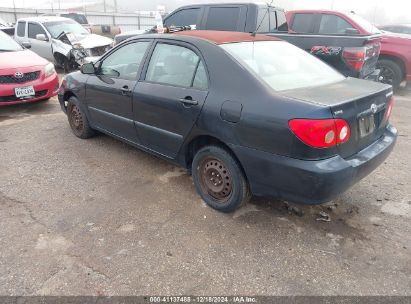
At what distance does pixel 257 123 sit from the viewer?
2.66 m

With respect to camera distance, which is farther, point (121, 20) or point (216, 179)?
point (121, 20)

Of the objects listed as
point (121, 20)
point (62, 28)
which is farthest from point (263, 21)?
point (121, 20)

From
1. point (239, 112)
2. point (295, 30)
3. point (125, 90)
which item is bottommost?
point (125, 90)

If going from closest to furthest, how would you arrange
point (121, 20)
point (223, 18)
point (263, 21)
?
point (223, 18)
point (263, 21)
point (121, 20)

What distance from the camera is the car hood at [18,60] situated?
6.16m

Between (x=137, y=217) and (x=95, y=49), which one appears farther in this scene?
(x=95, y=49)

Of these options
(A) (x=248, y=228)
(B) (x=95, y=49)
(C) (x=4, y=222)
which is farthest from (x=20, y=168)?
(B) (x=95, y=49)

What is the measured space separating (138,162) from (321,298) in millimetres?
2687

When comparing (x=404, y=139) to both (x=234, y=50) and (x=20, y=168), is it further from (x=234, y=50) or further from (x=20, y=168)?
(x=20, y=168)

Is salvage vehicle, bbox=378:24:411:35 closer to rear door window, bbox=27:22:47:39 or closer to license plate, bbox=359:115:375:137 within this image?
license plate, bbox=359:115:375:137

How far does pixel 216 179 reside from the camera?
3.23 m

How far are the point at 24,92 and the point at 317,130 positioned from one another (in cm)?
549

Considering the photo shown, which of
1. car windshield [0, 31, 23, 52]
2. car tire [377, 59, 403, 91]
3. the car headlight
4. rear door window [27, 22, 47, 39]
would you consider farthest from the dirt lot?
rear door window [27, 22, 47, 39]

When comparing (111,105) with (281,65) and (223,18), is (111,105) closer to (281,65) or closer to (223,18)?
(281,65)
